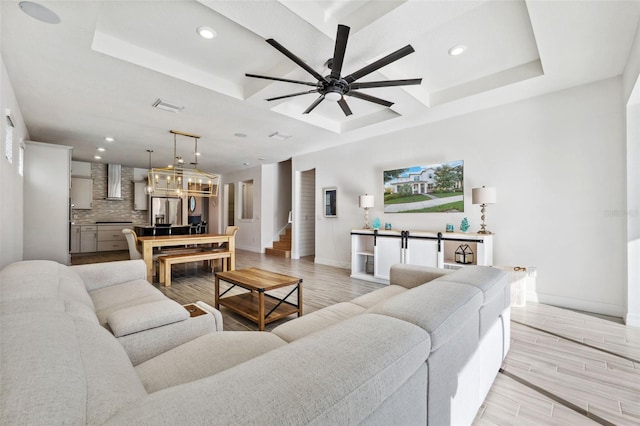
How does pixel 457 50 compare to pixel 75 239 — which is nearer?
pixel 457 50

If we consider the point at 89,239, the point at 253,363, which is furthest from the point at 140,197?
the point at 253,363

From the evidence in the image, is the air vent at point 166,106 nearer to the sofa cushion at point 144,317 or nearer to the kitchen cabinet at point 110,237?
the sofa cushion at point 144,317

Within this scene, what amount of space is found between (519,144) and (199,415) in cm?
473

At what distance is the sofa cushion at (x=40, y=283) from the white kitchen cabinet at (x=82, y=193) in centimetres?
756

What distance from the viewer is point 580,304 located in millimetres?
3402

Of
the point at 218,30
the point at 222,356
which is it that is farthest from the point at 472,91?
the point at 222,356

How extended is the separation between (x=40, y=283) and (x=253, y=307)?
5.93 feet

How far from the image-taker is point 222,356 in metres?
1.36

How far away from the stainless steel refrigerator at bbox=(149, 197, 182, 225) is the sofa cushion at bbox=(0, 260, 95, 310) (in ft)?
25.3

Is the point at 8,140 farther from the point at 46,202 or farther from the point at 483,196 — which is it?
the point at 483,196

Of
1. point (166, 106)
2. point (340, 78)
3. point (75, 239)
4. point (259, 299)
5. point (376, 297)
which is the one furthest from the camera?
point (75, 239)

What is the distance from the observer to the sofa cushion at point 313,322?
65.4 inches

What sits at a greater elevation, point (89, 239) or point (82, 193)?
point (82, 193)

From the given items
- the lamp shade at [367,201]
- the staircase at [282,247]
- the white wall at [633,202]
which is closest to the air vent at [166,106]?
the lamp shade at [367,201]
